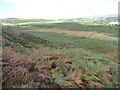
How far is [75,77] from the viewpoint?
12.0 meters

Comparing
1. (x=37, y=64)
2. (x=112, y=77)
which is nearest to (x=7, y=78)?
(x=37, y=64)

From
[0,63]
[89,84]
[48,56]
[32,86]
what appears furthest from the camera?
[48,56]

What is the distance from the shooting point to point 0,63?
11.3m

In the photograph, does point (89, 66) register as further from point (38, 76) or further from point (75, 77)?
point (38, 76)

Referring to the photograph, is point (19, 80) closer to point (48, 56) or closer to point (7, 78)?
point (7, 78)


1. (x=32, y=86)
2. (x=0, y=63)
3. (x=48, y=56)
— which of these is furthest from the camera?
(x=48, y=56)

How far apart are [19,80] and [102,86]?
3.65 m

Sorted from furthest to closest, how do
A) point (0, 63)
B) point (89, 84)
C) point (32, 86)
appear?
point (89, 84) → point (0, 63) → point (32, 86)

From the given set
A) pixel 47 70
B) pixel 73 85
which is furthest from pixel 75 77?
pixel 47 70

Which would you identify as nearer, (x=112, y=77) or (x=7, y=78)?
(x=7, y=78)

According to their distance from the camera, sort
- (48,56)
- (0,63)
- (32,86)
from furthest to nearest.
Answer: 1. (48,56)
2. (0,63)
3. (32,86)

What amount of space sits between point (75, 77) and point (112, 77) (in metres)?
2.88

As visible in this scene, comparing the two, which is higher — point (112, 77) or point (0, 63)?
point (0, 63)

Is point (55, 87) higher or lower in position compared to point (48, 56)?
lower
